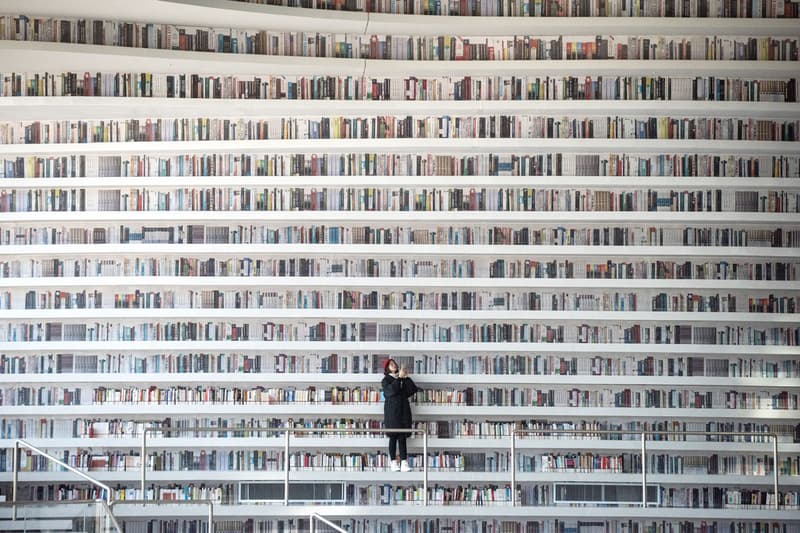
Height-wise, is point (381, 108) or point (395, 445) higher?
point (381, 108)

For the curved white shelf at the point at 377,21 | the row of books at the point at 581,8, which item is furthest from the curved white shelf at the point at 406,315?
the row of books at the point at 581,8

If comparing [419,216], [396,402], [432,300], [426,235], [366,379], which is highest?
[419,216]

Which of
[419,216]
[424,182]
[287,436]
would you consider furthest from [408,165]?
[287,436]

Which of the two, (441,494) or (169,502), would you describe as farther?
(441,494)

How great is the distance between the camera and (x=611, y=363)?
37.0ft

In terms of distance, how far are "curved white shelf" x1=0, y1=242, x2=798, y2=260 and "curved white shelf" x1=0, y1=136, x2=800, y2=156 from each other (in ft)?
2.80

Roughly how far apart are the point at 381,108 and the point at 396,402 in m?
2.60

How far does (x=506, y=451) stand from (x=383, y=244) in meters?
2.15

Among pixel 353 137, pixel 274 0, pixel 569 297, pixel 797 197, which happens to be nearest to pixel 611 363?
pixel 569 297

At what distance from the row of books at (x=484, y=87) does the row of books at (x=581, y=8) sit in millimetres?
563

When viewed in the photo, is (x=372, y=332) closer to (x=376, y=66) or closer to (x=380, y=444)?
(x=380, y=444)

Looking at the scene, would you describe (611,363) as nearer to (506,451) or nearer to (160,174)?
(506,451)

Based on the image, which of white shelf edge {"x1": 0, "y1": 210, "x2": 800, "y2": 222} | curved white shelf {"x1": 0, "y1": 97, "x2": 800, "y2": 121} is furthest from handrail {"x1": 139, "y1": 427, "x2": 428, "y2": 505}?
curved white shelf {"x1": 0, "y1": 97, "x2": 800, "y2": 121}

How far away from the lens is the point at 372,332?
444 inches
